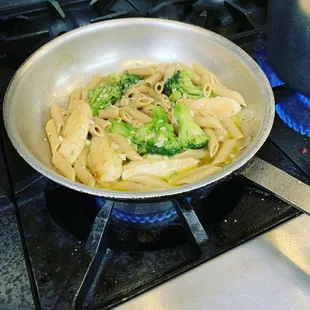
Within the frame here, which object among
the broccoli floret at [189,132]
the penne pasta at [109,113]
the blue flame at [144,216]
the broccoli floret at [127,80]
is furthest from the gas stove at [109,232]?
the broccoli floret at [127,80]

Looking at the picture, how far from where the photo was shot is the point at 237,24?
4.68ft

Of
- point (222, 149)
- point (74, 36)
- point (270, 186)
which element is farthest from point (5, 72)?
point (270, 186)

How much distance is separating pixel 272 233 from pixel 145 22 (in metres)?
0.71

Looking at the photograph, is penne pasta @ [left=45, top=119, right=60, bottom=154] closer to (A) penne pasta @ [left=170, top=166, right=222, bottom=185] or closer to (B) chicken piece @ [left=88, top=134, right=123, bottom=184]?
(B) chicken piece @ [left=88, top=134, right=123, bottom=184]

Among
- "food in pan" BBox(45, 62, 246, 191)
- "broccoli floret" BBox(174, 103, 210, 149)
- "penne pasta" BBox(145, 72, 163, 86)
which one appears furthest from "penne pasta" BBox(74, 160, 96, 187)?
"penne pasta" BBox(145, 72, 163, 86)

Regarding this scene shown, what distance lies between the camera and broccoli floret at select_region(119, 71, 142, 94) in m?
1.20

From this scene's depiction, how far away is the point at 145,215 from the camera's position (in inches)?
37.9

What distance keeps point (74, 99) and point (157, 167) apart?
1.11ft

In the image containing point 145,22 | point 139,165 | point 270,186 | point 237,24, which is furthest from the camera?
point 237,24

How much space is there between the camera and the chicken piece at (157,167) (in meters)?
0.98

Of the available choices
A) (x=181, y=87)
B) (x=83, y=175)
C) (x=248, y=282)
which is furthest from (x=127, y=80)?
(x=248, y=282)

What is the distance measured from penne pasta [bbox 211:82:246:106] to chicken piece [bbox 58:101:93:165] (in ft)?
1.11

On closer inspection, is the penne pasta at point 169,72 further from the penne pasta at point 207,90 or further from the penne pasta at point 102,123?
the penne pasta at point 102,123

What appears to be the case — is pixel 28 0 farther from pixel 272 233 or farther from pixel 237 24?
pixel 272 233
